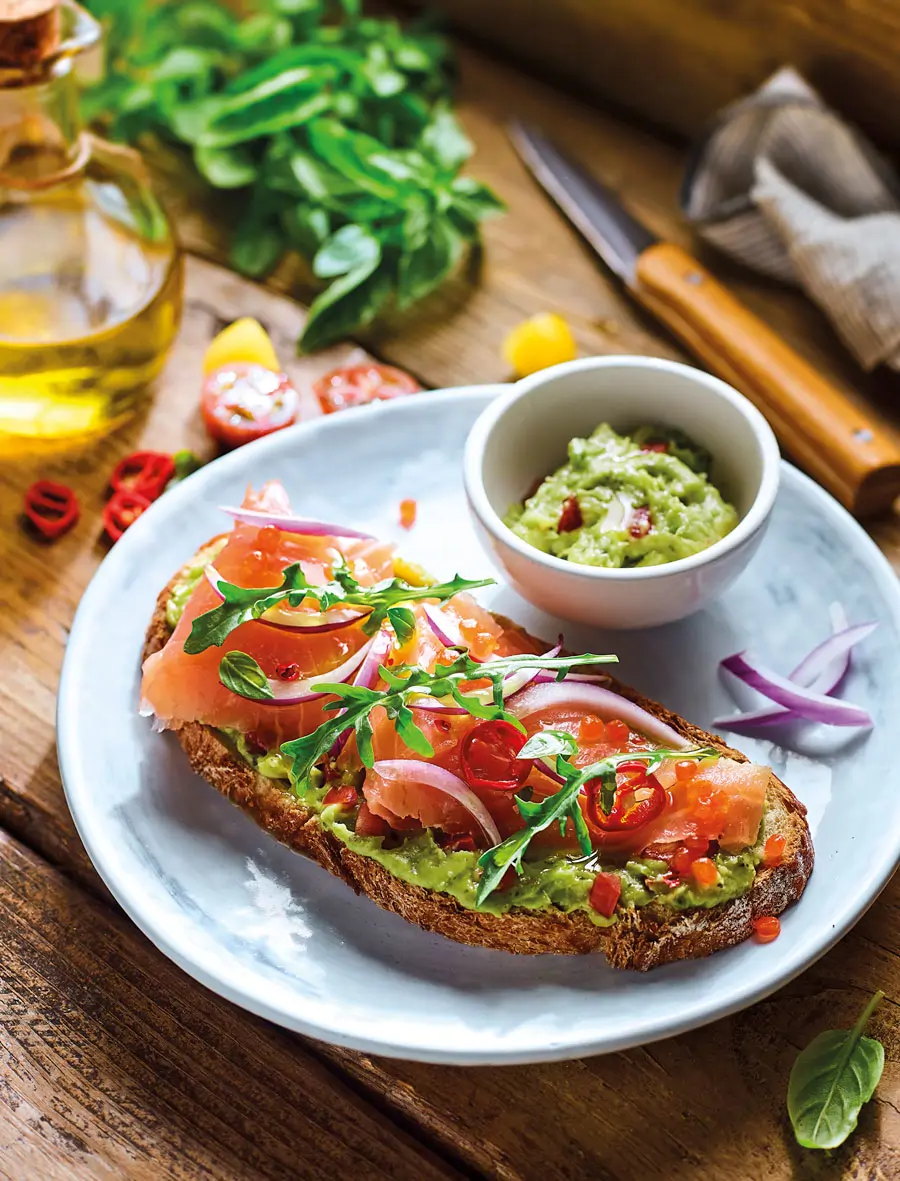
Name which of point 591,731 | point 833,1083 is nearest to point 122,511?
Result: point 591,731

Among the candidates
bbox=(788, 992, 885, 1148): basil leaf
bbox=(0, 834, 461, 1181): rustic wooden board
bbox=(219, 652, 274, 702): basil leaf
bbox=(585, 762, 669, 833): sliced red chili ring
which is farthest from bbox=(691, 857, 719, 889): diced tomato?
bbox=(219, 652, 274, 702): basil leaf

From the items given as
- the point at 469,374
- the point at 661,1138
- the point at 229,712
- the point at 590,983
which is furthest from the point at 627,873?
the point at 469,374

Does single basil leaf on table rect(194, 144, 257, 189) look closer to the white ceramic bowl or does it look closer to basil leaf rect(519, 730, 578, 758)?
the white ceramic bowl

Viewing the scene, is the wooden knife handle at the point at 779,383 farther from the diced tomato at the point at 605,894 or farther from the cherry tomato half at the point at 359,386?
the diced tomato at the point at 605,894

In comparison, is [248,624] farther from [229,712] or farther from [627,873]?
[627,873]

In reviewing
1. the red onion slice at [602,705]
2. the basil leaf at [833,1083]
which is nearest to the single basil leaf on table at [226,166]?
the red onion slice at [602,705]

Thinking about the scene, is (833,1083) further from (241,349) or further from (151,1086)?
(241,349)
